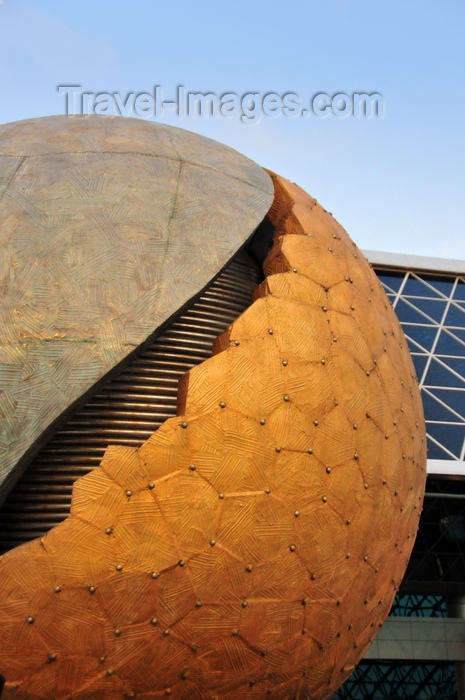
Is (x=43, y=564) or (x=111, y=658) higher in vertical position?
(x=43, y=564)

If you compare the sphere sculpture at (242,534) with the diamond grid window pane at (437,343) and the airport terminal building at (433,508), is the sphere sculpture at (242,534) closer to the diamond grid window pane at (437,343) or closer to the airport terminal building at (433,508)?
the airport terminal building at (433,508)

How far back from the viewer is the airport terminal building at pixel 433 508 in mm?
16891

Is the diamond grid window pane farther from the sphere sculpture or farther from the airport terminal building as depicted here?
the sphere sculpture

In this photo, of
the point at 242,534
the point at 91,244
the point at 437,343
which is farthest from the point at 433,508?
the point at 91,244

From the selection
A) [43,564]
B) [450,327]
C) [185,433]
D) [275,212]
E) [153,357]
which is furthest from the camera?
[450,327]

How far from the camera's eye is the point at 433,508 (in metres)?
20.3

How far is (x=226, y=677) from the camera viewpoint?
17.9 ft

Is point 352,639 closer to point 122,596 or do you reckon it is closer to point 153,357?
point 122,596

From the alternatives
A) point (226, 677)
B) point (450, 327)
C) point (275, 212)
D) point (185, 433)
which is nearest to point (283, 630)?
point (226, 677)

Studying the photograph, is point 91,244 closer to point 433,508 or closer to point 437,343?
point 437,343

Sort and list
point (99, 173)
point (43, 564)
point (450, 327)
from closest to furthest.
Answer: point (43, 564) < point (99, 173) < point (450, 327)

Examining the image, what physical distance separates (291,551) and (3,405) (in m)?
2.24

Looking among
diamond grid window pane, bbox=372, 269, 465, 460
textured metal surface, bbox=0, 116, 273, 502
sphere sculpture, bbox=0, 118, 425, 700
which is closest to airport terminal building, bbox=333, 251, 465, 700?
diamond grid window pane, bbox=372, 269, 465, 460

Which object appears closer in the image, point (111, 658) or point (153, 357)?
point (111, 658)
